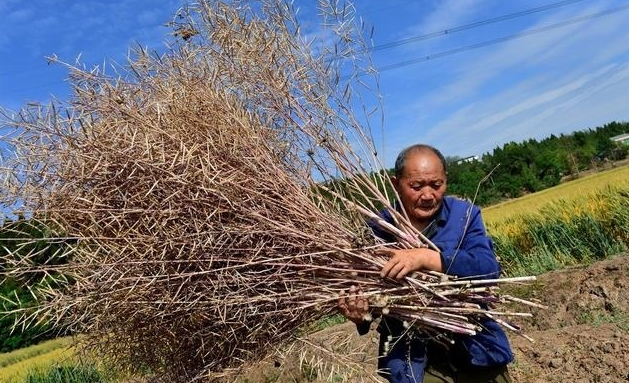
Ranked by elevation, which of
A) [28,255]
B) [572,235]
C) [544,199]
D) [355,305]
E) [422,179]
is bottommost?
[572,235]

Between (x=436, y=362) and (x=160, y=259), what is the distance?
38.8 inches

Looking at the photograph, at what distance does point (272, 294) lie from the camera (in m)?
2.18

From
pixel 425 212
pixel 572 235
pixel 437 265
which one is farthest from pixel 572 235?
pixel 437 265

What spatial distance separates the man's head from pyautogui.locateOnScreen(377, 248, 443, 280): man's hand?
17 cm

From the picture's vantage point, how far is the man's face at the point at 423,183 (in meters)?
2.07

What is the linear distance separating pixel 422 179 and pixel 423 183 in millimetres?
17

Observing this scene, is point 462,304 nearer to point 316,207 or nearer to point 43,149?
point 316,207

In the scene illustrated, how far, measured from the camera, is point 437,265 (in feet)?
6.53

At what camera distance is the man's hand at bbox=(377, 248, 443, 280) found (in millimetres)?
1982

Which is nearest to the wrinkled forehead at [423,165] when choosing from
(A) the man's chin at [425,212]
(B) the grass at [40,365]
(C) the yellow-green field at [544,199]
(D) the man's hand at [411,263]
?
(A) the man's chin at [425,212]

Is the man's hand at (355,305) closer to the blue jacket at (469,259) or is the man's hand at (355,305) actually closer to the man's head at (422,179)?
the blue jacket at (469,259)

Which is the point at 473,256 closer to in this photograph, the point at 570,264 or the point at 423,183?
the point at 423,183

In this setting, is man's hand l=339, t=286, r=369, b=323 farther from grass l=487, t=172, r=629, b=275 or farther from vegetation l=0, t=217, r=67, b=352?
grass l=487, t=172, r=629, b=275

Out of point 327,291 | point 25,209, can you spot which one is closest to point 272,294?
point 327,291
